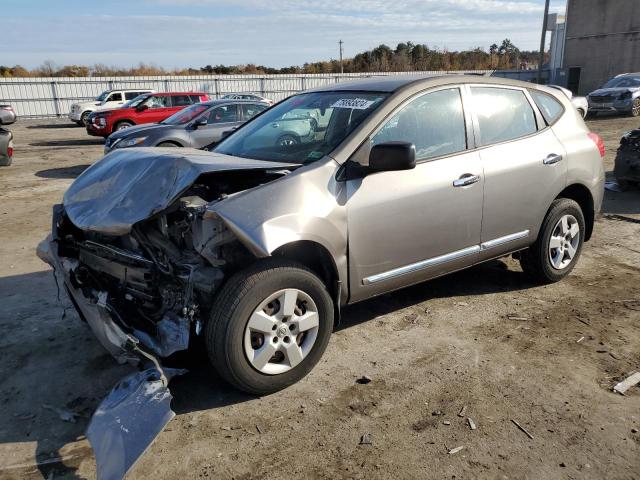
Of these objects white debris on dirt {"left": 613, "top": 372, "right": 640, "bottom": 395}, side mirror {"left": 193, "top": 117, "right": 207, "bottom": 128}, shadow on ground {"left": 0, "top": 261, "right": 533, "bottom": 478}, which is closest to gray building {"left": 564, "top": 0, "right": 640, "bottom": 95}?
side mirror {"left": 193, "top": 117, "right": 207, "bottom": 128}

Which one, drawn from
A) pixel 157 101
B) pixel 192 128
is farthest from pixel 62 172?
pixel 157 101

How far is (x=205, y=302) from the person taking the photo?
3.25m

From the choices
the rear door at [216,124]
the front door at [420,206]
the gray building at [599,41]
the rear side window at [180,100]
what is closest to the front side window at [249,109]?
the rear door at [216,124]

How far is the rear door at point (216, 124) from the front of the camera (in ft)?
36.6

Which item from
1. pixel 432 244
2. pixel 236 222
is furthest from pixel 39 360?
pixel 432 244

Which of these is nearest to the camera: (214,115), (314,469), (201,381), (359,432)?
(314,469)

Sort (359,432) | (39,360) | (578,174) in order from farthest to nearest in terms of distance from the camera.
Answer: (578,174), (39,360), (359,432)

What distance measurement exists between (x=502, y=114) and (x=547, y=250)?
1.28 m

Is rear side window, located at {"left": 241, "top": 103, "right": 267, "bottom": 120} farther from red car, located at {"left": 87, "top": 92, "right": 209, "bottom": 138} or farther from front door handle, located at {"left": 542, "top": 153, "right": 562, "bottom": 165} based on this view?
front door handle, located at {"left": 542, "top": 153, "right": 562, "bottom": 165}

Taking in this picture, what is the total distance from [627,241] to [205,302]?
17.2 ft

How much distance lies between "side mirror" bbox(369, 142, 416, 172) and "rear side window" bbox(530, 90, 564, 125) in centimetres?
200

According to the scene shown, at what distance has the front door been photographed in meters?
3.60

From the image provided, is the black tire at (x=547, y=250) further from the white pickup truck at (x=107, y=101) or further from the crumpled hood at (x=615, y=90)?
the white pickup truck at (x=107, y=101)

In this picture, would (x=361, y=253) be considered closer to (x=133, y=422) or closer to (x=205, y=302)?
(x=205, y=302)
